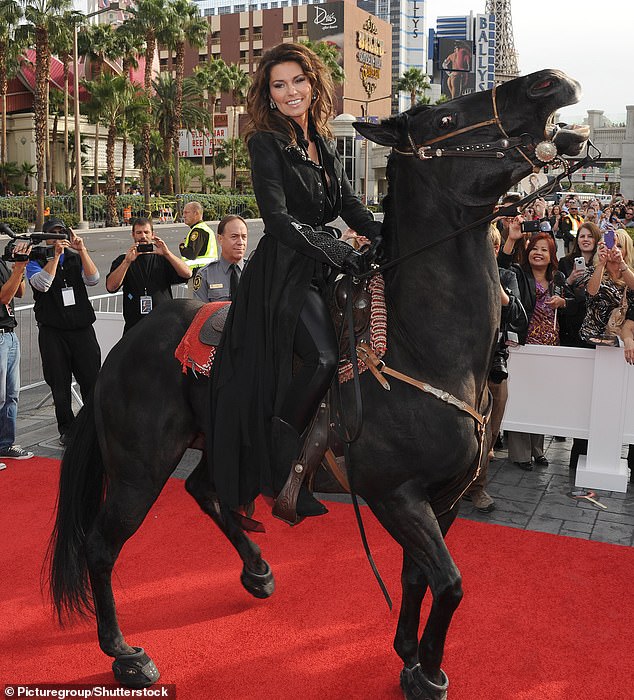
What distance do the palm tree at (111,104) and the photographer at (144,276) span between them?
36.7m

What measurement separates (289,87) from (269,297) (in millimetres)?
935

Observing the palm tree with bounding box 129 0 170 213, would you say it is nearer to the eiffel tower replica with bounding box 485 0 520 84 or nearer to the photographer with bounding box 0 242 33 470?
the photographer with bounding box 0 242 33 470

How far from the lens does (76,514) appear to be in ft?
12.5

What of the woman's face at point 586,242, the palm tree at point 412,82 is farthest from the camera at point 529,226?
the palm tree at point 412,82

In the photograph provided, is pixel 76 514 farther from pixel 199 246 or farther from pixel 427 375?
pixel 199 246

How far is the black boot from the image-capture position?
3154 mm

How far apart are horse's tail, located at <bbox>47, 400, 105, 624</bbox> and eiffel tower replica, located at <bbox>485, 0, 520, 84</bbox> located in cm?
15397

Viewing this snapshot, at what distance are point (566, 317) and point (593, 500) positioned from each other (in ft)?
6.72

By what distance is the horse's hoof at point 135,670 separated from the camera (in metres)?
3.44

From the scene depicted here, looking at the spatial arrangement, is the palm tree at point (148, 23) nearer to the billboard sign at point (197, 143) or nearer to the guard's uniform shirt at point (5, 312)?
the billboard sign at point (197, 143)

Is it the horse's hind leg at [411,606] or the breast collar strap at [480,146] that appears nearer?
the breast collar strap at [480,146]

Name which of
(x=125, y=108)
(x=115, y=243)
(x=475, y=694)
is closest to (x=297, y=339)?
(x=475, y=694)

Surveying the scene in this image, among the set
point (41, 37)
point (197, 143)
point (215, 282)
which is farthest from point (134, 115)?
point (215, 282)

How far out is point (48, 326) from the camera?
7.13 meters
